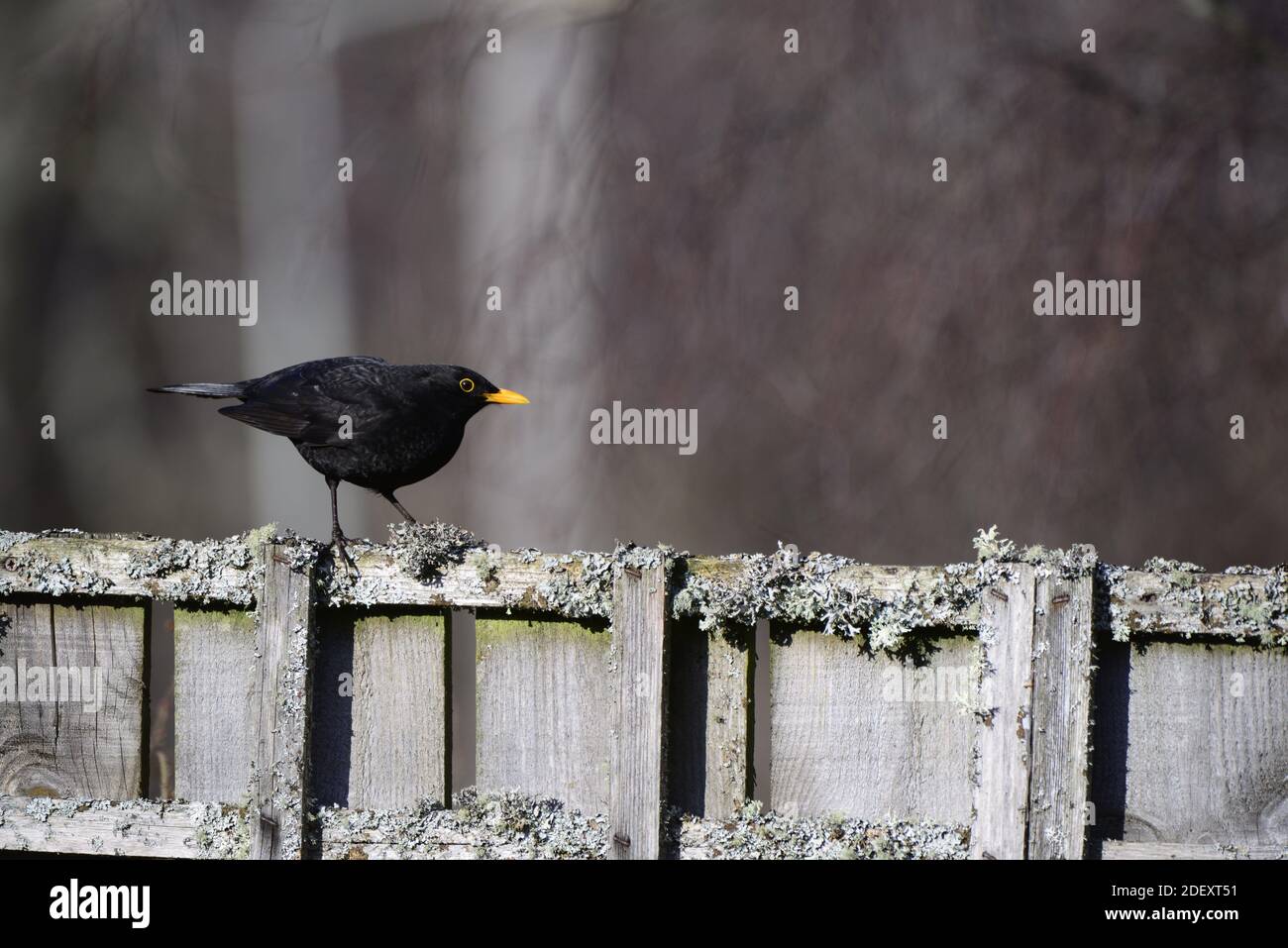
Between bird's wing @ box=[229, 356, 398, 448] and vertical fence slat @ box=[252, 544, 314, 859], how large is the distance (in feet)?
2.09

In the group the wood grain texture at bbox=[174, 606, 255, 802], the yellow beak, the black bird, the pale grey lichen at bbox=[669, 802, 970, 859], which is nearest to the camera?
the pale grey lichen at bbox=[669, 802, 970, 859]

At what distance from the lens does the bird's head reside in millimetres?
2992

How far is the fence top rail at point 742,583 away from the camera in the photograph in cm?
220

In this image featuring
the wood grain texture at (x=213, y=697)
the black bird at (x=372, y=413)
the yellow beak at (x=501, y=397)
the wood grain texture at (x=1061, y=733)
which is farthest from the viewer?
the yellow beak at (x=501, y=397)

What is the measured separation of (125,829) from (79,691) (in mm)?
359

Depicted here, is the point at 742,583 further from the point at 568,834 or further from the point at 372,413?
the point at 372,413

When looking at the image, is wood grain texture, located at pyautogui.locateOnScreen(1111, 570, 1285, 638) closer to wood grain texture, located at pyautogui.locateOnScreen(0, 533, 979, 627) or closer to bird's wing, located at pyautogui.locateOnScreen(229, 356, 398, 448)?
wood grain texture, located at pyautogui.locateOnScreen(0, 533, 979, 627)

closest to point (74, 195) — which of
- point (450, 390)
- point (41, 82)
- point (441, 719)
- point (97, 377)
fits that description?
point (41, 82)

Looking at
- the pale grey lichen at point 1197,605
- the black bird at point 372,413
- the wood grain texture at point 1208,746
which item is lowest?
the wood grain texture at point 1208,746

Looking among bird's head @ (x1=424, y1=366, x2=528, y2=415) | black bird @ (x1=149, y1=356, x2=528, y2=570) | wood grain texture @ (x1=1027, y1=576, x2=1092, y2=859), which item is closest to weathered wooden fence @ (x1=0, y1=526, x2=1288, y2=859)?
wood grain texture @ (x1=1027, y1=576, x2=1092, y2=859)

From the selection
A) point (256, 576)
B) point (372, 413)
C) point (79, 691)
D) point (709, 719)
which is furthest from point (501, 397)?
point (79, 691)

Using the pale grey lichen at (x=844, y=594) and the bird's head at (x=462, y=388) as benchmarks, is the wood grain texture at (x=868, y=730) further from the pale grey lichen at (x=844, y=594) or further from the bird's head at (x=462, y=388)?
the bird's head at (x=462, y=388)

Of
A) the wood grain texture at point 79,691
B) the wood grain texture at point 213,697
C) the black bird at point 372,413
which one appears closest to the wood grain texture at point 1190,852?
the black bird at point 372,413

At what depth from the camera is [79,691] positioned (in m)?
2.63
